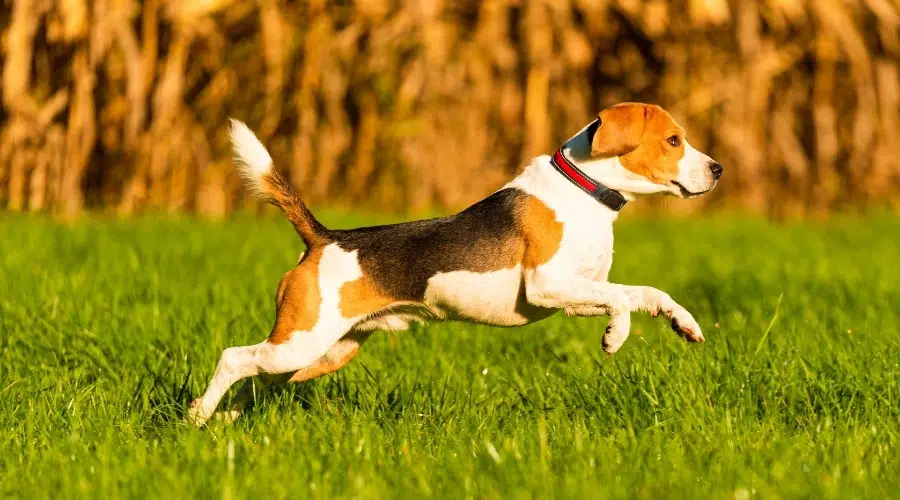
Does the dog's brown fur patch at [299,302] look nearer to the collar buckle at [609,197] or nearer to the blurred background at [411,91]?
the collar buckle at [609,197]

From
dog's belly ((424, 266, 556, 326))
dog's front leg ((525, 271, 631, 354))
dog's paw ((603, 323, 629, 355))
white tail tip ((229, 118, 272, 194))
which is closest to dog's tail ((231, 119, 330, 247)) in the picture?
white tail tip ((229, 118, 272, 194))

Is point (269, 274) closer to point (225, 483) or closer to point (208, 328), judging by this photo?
point (208, 328)

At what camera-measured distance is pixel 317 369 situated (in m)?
4.74

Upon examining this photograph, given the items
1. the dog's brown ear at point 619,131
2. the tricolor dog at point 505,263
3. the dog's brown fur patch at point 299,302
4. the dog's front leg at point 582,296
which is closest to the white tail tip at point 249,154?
the tricolor dog at point 505,263

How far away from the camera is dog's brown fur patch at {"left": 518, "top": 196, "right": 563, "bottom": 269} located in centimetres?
440

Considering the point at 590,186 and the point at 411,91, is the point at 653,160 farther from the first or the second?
the point at 411,91

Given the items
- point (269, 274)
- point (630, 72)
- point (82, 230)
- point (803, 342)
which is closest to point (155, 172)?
point (82, 230)

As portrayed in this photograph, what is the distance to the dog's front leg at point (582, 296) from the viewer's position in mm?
4297

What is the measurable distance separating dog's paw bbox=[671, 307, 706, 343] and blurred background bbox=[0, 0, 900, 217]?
23.5ft

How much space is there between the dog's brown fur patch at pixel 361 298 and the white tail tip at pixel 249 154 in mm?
592

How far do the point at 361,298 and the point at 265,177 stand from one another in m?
0.64

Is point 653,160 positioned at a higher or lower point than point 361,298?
higher

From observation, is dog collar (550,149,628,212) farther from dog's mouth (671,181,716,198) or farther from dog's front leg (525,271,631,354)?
dog's front leg (525,271,631,354)

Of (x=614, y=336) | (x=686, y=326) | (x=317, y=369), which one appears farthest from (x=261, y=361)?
(x=686, y=326)
